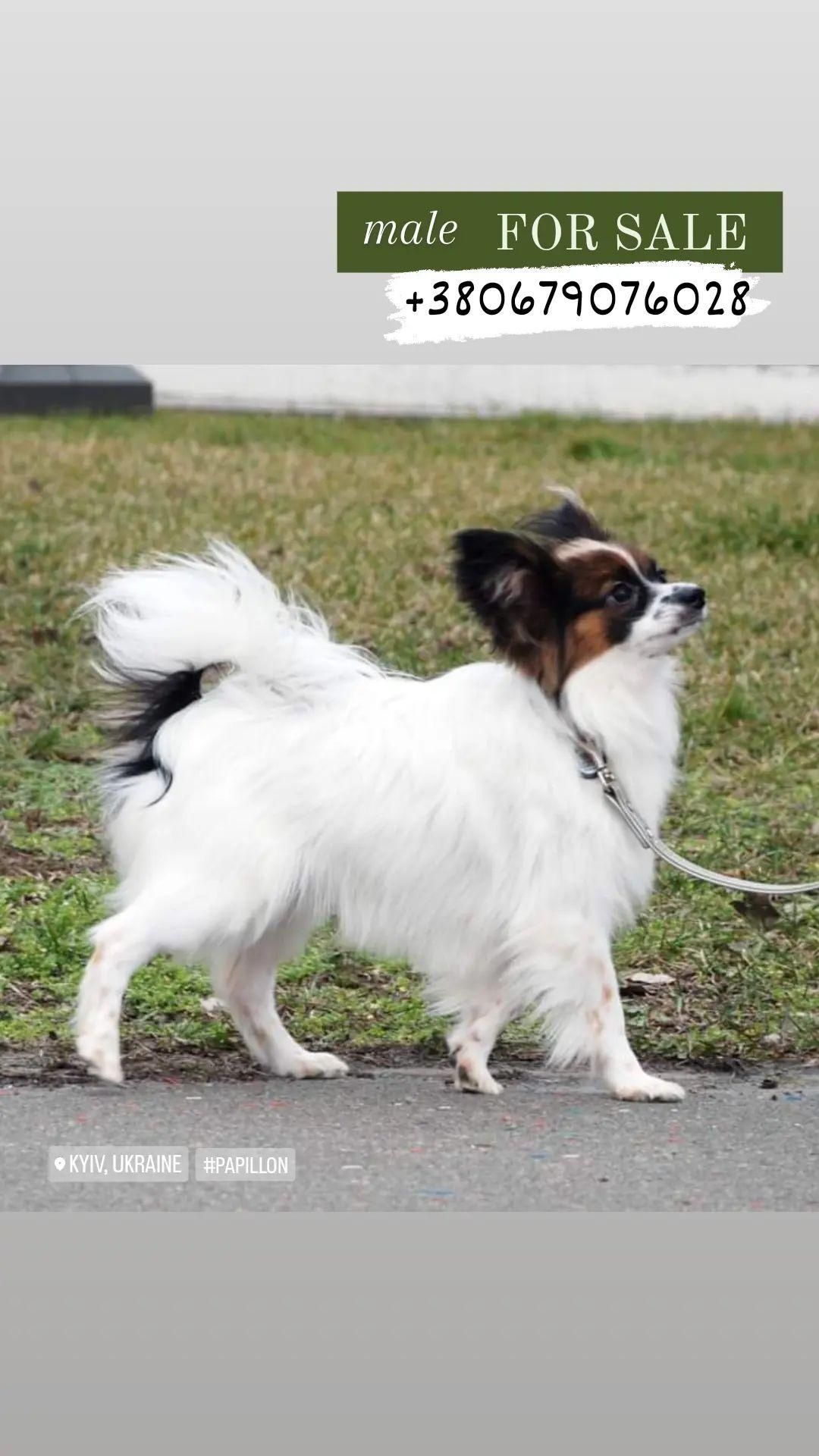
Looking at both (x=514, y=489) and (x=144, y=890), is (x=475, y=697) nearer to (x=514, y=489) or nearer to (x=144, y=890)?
(x=144, y=890)

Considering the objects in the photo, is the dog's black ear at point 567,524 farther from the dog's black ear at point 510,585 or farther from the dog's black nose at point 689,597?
the dog's black nose at point 689,597

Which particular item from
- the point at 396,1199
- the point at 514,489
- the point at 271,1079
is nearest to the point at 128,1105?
the point at 271,1079

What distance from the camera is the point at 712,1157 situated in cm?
530

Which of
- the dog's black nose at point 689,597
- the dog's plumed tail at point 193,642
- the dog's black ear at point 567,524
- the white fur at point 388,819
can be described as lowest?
the white fur at point 388,819

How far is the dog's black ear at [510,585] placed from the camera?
221 inches

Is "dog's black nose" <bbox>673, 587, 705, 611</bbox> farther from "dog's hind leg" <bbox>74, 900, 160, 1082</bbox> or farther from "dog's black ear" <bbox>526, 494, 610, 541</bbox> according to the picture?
"dog's hind leg" <bbox>74, 900, 160, 1082</bbox>

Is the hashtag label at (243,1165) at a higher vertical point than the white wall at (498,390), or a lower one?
lower

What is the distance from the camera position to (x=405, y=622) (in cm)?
1038

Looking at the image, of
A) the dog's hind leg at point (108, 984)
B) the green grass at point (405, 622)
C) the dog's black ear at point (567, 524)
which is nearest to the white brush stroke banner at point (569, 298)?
the dog's black ear at point (567, 524)

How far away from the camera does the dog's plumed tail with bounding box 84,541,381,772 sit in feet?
19.5

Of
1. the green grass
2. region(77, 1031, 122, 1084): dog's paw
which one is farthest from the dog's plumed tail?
the green grass

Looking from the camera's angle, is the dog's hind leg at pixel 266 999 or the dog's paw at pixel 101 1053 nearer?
the dog's paw at pixel 101 1053

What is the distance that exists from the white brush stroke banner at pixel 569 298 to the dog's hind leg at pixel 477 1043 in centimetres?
196

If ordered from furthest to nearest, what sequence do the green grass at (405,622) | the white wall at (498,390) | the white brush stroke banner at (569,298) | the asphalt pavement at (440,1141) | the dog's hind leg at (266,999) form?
the white wall at (498,390) → the green grass at (405,622) → the dog's hind leg at (266,999) → the white brush stroke banner at (569,298) → the asphalt pavement at (440,1141)
